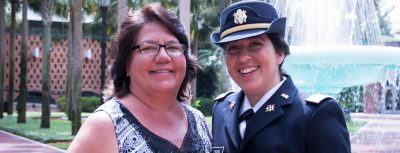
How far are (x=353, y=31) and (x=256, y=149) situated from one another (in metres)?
16.1

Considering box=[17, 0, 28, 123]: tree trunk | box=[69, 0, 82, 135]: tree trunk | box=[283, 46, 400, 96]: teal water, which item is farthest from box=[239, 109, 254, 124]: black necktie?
box=[17, 0, 28, 123]: tree trunk

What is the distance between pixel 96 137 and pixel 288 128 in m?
0.82

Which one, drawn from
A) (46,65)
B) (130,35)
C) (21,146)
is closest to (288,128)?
(130,35)

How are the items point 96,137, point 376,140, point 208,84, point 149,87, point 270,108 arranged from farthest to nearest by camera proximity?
point 208,84 → point 376,140 → point 270,108 → point 149,87 → point 96,137

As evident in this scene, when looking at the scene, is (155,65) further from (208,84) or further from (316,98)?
(208,84)

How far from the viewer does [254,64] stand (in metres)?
2.87

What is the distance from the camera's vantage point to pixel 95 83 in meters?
48.8

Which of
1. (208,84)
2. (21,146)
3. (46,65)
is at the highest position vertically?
(46,65)

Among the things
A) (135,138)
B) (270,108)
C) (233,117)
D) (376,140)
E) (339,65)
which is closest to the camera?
(135,138)

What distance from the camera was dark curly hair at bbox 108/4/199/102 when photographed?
109 inches

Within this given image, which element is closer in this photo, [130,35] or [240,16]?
[130,35]

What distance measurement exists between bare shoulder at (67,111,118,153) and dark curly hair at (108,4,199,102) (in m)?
0.29

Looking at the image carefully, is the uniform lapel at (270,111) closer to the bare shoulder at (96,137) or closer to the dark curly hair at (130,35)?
the dark curly hair at (130,35)

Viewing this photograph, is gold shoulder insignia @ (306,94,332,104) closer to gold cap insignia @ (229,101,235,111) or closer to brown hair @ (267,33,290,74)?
brown hair @ (267,33,290,74)
